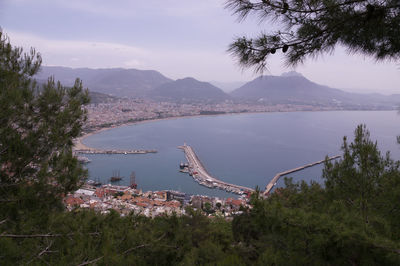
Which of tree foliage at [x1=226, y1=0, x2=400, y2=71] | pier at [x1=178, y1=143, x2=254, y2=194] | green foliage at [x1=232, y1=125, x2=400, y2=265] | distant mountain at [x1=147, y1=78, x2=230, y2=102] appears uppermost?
distant mountain at [x1=147, y1=78, x2=230, y2=102]

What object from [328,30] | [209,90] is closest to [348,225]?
[328,30]

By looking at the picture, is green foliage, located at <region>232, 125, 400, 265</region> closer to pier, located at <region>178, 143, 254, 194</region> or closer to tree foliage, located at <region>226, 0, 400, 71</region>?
tree foliage, located at <region>226, 0, 400, 71</region>

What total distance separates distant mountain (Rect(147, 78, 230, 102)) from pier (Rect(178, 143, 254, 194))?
172 ft

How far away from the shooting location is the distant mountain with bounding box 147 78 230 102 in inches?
2811

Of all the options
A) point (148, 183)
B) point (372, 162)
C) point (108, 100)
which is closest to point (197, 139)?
point (148, 183)

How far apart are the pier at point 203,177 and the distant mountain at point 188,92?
2058 inches

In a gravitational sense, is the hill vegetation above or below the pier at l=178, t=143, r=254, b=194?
above

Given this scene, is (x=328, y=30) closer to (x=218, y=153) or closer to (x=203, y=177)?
(x=203, y=177)

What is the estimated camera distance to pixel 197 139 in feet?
81.7

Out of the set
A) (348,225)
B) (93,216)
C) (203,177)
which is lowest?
(203,177)

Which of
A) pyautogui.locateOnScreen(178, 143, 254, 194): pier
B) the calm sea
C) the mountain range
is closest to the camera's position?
pyautogui.locateOnScreen(178, 143, 254, 194): pier

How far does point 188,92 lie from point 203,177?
65.4 m

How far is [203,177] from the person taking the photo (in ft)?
46.7

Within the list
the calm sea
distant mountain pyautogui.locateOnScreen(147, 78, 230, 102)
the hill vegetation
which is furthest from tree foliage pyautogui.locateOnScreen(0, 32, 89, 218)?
distant mountain pyautogui.locateOnScreen(147, 78, 230, 102)
